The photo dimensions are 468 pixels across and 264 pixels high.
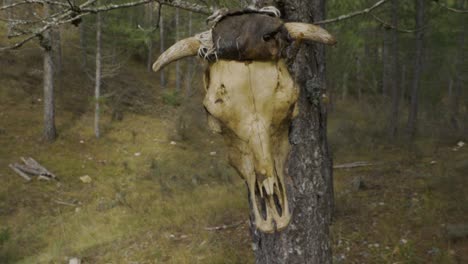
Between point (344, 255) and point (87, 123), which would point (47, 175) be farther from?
point (344, 255)

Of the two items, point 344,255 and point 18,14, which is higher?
point 18,14

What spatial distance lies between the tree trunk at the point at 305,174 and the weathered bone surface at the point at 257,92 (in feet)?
3.63

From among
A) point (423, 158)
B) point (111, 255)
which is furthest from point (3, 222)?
point (423, 158)

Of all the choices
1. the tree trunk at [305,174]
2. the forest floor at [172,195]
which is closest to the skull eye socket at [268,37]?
the tree trunk at [305,174]

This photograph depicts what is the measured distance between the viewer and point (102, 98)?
13.5 m

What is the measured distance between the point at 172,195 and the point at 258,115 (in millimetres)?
7872

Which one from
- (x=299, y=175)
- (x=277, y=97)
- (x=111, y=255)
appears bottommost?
(x=111, y=255)

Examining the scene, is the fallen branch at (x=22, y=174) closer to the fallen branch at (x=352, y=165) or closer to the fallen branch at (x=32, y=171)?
the fallen branch at (x=32, y=171)

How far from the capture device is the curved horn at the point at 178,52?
1.51 meters

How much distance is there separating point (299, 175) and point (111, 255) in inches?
181

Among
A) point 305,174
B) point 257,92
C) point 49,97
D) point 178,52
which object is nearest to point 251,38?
point 257,92

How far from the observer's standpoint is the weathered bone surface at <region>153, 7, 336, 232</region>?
138 cm

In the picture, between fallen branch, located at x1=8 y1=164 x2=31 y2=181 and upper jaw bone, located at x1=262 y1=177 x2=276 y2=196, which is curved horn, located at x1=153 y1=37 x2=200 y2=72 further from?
fallen branch, located at x1=8 y1=164 x2=31 y2=181

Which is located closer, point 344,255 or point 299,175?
point 299,175
